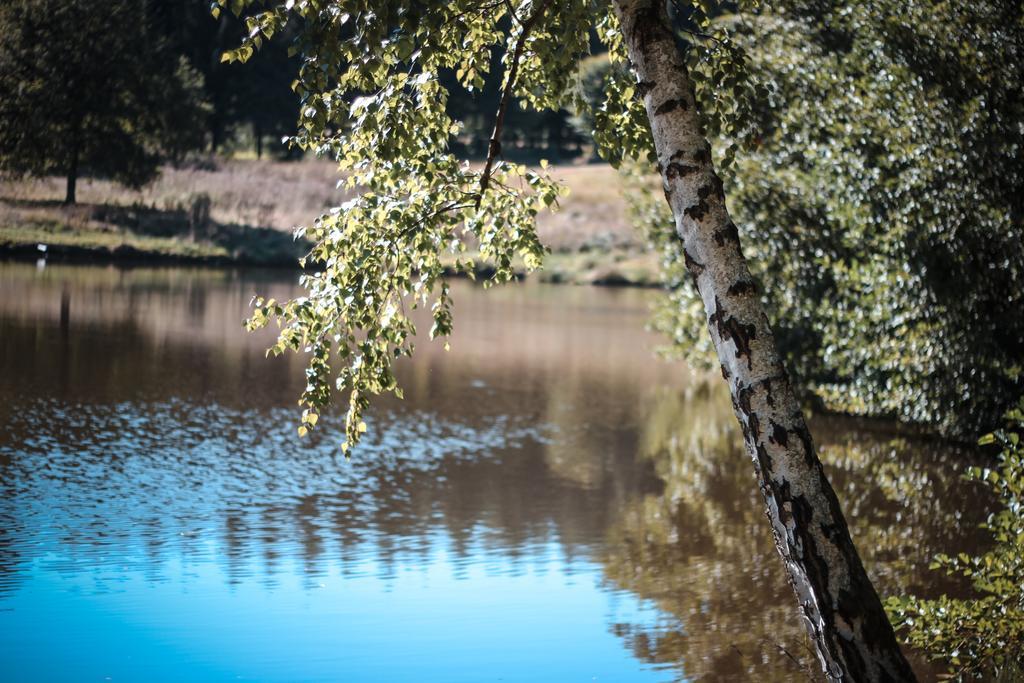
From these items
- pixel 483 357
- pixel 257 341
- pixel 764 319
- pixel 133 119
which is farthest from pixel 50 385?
pixel 133 119

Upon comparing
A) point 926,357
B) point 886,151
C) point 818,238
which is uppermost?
point 886,151

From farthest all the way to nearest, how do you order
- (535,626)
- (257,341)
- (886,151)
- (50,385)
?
(257,341)
(50,385)
(886,151)
(535,626)

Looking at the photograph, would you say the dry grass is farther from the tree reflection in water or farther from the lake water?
the tree reflection in water

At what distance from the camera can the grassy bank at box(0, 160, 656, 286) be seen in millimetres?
34969

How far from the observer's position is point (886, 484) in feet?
49.4

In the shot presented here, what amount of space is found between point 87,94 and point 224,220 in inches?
455

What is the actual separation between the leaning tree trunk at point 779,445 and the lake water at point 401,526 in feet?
10.8

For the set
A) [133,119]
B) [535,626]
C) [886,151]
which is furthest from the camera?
[133,119]

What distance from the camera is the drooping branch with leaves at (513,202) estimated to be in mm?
5324

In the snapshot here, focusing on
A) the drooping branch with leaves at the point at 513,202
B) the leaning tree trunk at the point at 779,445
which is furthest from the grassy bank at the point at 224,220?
the leaning tree trunk at the point at 779,445

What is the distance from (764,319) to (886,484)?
10.5 metres

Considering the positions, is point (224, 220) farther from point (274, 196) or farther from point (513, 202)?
point (513, 202)

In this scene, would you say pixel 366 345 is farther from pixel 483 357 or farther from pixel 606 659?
pixel 483 357

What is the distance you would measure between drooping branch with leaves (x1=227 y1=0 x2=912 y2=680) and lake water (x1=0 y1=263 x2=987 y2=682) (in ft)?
9.07
